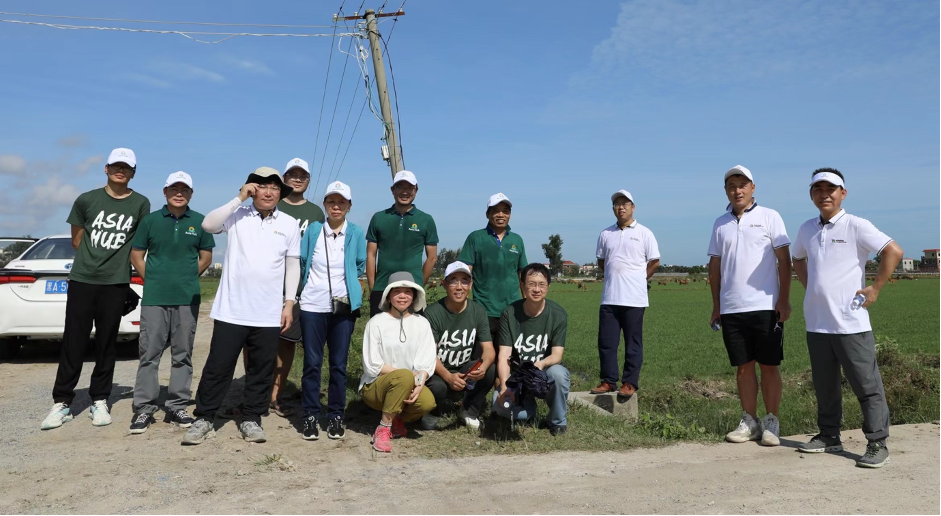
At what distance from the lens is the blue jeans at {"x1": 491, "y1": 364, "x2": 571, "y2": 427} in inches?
213

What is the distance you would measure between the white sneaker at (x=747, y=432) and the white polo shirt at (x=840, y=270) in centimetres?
94

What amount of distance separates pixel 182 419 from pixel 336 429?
132 centimetres

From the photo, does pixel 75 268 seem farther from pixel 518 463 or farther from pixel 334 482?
pixel 518 463

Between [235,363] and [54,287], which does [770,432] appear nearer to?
[235,363]

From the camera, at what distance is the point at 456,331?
5.65m

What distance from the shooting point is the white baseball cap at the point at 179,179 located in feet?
18.6

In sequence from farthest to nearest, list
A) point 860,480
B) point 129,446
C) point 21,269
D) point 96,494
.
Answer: point 21,269
point 129,446
point 860,480
point 96,494

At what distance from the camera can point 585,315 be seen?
25.8 m

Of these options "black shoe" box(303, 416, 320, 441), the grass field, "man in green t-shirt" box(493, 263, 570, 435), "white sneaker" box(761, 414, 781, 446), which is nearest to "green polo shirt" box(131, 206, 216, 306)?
"black shoe" box(303, 416, 320, 441)

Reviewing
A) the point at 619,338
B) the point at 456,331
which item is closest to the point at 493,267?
the point at 456,331

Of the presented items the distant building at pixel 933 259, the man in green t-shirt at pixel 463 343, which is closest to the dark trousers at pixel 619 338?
the man in green t-shirt at pixel 463 343

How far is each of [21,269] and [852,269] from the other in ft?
30.0

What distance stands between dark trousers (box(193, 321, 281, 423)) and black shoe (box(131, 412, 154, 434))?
525 mm

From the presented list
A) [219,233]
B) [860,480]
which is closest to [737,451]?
[860,480]
